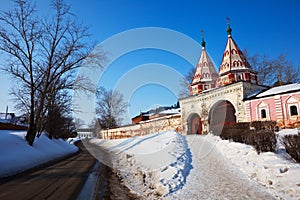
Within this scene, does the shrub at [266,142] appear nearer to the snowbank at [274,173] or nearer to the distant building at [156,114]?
the snowbank at [274,173]

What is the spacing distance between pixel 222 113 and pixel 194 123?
17.0 feet

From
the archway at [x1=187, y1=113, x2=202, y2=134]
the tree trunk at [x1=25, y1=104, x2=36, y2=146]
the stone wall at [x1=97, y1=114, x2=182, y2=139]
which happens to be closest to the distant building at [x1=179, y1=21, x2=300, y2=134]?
the archway at [x1=187, y1=113, x2=202, y2=134]

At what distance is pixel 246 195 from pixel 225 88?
24.0m

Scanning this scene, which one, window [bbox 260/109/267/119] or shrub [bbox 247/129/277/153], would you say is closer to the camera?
shrub [bbox 247/129/277/153]

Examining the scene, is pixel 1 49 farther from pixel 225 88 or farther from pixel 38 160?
pixel 225 88

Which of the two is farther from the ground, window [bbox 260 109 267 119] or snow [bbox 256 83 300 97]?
snow [bbox 256 83 300 97]

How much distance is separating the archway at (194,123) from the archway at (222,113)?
2.78 metres

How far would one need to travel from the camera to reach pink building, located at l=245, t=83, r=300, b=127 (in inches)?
822

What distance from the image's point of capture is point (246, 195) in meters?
5.02

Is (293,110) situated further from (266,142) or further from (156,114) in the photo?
(156,114)

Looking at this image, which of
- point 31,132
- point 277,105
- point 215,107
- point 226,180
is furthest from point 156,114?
point 226,180

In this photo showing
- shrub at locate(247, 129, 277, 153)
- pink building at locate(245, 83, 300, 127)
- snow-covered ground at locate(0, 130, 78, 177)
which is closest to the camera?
shrub at locate(247, 129, 277, 153)

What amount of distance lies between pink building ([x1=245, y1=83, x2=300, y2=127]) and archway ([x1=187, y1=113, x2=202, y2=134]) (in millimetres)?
9298

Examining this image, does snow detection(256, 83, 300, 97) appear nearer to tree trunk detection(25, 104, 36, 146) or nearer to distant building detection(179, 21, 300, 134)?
distant building detection(179, 21, 300, 134)
